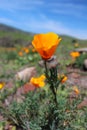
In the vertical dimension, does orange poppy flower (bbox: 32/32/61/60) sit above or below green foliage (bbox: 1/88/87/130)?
above

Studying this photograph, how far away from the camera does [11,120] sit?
12.5 ft

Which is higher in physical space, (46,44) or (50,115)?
(46,44)

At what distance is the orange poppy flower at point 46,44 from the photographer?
2.69 meters

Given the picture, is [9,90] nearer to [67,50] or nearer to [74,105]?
[74,105]

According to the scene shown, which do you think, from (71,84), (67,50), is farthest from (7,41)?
(71,84)

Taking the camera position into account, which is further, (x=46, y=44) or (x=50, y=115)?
(x=50, y=115)

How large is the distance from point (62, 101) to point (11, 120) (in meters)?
0.77

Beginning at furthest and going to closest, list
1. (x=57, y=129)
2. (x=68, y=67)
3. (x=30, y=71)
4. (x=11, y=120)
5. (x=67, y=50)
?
(x=67, y=50), (x=68, y=67), (x=30, y=71), (x=11, y=120), (x=57, y=129)

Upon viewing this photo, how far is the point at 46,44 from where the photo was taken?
2.79 m

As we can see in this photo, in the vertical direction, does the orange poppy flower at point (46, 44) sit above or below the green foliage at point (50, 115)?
above

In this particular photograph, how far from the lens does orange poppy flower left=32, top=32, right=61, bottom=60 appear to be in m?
2.69

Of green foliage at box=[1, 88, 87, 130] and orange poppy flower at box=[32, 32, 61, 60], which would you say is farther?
green foliage at box=[1, 88, 87, 130]

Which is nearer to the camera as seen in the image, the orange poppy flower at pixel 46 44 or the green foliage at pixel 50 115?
the orange poppy flower at pixel 46 44

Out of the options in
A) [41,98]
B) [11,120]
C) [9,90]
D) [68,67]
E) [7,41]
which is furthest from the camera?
[7,41]
